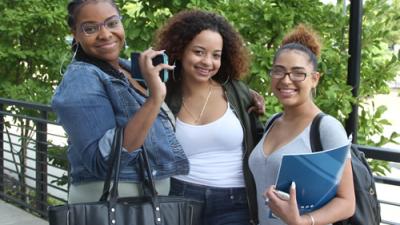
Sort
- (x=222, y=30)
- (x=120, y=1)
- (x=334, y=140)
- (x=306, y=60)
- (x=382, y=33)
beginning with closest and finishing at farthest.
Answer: (x=334, y=140) → (x=306, y=60) → (x=222, y=30) → (x=382, y=33) → (x=120, y=1)

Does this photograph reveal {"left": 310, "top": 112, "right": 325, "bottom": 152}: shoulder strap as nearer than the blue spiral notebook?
No

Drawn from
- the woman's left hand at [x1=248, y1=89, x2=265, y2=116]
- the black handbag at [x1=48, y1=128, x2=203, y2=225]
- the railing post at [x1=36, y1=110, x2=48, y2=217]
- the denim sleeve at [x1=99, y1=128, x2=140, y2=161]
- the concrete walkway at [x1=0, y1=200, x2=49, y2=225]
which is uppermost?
the woman's left hand at [x1=248, y1=89, x2=265, y2=116]

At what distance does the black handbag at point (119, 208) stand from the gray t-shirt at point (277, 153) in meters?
0.35

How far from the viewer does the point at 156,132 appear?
2.07m

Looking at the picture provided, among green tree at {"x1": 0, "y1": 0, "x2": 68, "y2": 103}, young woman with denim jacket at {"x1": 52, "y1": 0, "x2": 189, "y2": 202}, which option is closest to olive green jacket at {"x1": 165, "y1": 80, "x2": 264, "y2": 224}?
young woman with denim jacket at {"x1": 52, "y1": 0, "x2": 189, "y2": 202}

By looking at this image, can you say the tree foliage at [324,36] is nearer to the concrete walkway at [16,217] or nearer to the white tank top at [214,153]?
the white tank top at [214,153]

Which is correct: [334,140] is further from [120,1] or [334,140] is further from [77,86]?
[120,1]

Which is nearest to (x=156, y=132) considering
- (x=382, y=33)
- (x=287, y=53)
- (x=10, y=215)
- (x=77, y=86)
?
(x=77, y=86)

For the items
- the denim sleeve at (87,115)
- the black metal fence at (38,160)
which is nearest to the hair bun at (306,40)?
the denim sleeve at (87,115)

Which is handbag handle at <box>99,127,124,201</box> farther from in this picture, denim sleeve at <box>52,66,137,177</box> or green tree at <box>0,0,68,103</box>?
green tree at <box>0,0,68,103</box>

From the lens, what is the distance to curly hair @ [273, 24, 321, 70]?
2.06 meters

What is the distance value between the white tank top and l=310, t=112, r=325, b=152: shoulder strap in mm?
495

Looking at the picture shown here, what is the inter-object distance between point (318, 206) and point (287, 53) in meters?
0.61

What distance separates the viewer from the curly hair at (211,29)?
249cm
